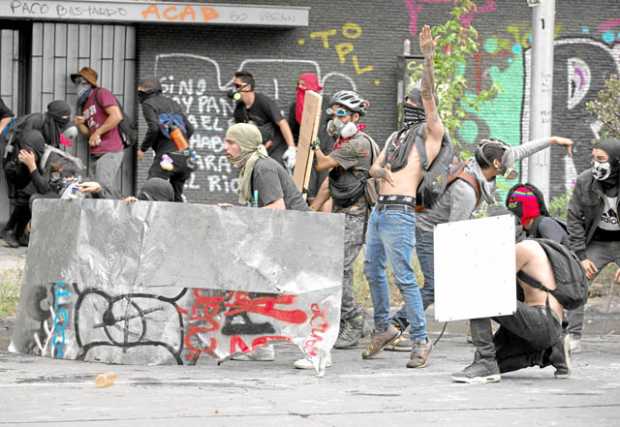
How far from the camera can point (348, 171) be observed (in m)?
9.68

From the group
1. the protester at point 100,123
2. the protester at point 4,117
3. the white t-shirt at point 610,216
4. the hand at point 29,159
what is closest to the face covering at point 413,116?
the white t-shirt at point 610,216

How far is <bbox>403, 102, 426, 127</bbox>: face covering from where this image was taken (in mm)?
9031

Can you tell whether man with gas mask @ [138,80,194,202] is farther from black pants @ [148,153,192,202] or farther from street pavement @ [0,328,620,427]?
street pavement @ [0,328,620,427]

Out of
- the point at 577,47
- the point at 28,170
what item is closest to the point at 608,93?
the point at 577,47

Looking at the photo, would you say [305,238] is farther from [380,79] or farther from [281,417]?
[380,79]

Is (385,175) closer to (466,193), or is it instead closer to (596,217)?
(466,193)

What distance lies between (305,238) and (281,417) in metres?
1.89

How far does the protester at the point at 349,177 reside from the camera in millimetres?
9523

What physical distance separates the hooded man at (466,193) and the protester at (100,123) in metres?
6.09

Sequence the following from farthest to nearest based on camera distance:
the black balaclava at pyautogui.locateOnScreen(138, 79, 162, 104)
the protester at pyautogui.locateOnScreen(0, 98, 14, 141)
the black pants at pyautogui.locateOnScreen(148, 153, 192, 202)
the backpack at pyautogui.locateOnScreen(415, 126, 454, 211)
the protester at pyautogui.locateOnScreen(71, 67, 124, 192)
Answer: the protester at pyautogui.locateOnScreen(71, 67, 124, 192)
the protester at pyautogui.locateOnScreen(0, 98, 14, 141)
the black balaclava at pyautogui.locateOnScreen(138, 79, 162, 104)
the black pants at pyautogui.locateOnScreen(148, 153, 192, 202)
the backpack at pyautogui.locateOnScreen(415, 126, 454, 211)

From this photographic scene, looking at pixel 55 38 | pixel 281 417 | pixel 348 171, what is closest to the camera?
pixel 281 417

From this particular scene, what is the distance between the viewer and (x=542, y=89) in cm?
1268

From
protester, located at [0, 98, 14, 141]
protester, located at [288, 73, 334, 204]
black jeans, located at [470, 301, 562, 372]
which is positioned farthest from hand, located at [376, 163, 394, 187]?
protester, located at [0, 98, 14, 141]

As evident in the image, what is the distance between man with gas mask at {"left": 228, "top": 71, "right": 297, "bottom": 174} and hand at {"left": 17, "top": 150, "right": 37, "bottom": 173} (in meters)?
2.37
